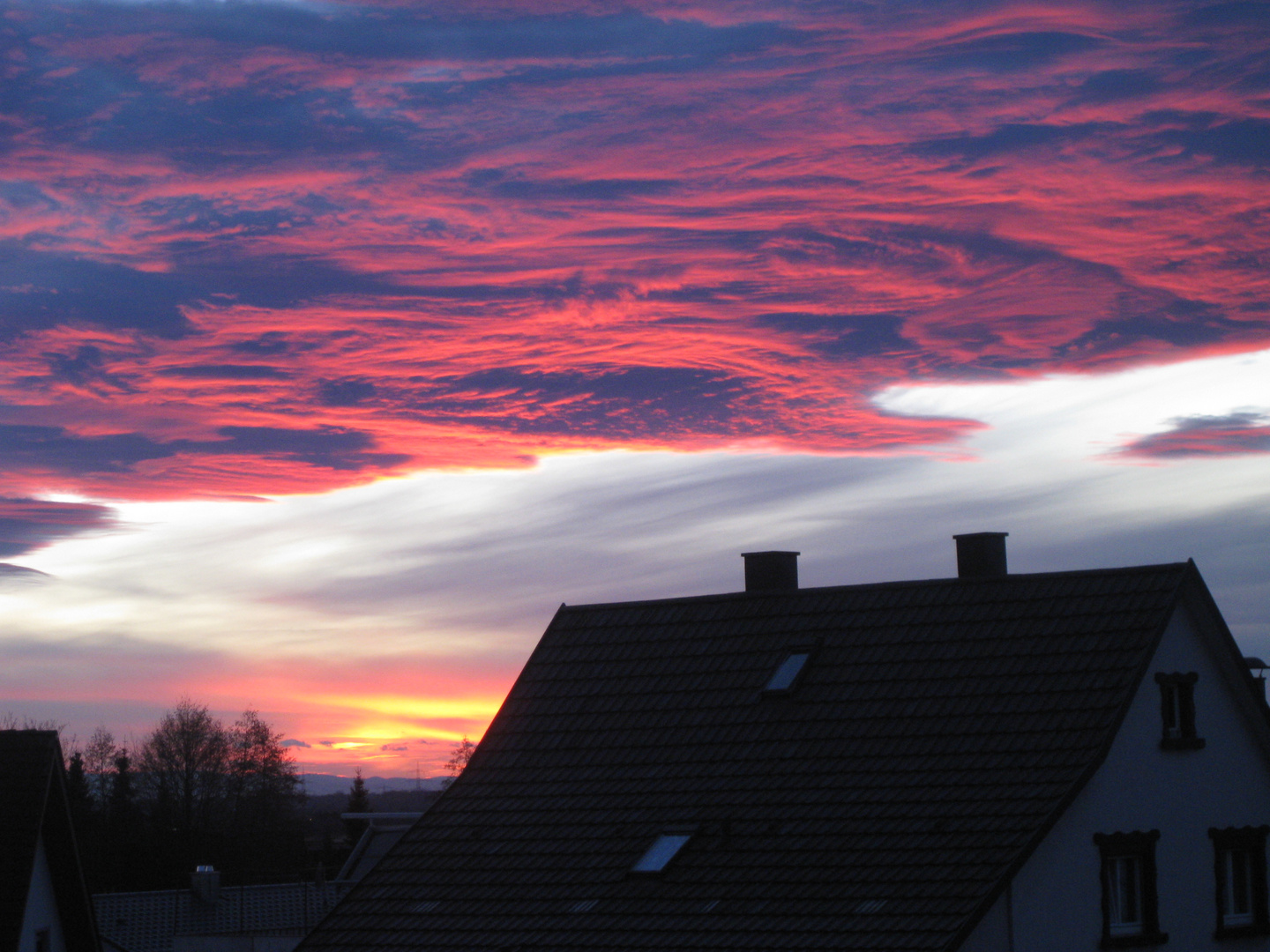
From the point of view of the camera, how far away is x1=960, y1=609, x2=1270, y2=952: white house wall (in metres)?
20.5

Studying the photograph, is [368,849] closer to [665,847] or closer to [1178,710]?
[665,847]

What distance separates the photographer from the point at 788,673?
25.6 meters

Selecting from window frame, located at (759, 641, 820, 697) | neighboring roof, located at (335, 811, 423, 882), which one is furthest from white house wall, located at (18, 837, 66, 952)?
neighboring roof, located at (335, 811, 423, 882)

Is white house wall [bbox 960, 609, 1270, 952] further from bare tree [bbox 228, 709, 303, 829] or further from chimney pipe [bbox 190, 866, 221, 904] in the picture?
bare tree [bbox 228, 709, 303, 829]

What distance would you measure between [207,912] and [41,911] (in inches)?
957

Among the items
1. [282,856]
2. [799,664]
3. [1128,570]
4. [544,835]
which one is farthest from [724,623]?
[282,856]

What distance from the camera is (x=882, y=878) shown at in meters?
20.9

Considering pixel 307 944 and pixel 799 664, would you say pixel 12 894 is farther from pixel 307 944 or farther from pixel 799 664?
pixel 799 664

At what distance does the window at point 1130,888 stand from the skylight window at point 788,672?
19.9 ft

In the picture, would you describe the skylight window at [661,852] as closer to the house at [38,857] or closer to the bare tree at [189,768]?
the house at [38,857]

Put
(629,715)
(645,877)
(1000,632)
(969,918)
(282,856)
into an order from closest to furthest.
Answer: (969,918)
(645,877)
(1000,632)
(629,715)
(282,856)

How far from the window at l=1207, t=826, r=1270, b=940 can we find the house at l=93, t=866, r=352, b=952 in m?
28.4

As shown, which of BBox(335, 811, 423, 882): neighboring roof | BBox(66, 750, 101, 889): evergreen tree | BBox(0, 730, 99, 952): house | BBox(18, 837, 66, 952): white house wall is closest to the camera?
BBox(0, 730, 99, 952): house

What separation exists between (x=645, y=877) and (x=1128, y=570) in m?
9.91
